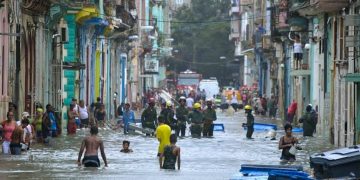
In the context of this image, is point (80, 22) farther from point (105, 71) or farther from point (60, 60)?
point (105, 71)

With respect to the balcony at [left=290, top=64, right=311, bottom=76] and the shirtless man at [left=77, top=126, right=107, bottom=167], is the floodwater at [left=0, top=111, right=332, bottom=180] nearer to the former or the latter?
the shirtless man at [left=77, top=126, right=107, bottom=167]

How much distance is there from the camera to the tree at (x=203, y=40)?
15762cm

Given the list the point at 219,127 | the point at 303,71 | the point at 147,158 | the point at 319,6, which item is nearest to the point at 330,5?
the point at 319,6

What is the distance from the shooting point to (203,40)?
515 ft

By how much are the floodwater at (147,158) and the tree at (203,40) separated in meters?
105

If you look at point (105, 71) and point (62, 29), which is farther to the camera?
point (105, 71)

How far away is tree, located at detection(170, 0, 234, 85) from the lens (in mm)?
157625

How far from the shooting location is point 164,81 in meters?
144

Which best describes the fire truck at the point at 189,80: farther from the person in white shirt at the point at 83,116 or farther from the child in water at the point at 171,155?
the child in water at the point at 171,155

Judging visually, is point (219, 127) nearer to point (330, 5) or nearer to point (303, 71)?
point (303, 71)

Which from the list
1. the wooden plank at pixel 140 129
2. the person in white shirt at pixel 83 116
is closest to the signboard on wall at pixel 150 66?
the person in white shirt at pixel 83 116

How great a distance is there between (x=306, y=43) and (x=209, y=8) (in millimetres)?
98171

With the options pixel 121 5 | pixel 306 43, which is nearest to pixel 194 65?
pixel 121 5

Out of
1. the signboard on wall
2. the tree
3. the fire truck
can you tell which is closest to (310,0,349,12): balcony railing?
the signboard on wall
